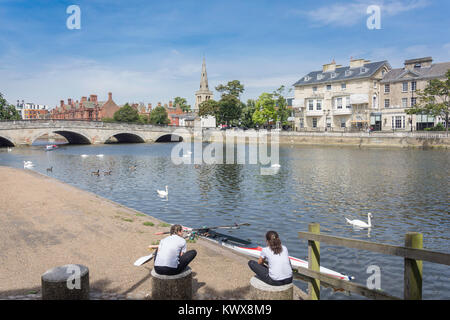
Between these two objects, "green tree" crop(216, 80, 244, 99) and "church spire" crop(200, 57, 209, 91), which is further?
"church spire" crop(200, 57, 209, 91)

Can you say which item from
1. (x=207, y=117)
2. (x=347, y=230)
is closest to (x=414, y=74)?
(x=207, y=117)

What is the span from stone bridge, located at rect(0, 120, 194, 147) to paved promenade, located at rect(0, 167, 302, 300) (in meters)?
56.4

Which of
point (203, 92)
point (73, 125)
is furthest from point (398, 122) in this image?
point (203, 92)

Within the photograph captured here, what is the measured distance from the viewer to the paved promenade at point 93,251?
8000mm

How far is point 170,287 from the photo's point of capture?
6973mm

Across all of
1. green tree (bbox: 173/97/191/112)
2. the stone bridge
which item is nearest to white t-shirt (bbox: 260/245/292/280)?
the stone bridge

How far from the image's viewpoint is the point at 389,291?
33.8 ft

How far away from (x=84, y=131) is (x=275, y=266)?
77.5 meters

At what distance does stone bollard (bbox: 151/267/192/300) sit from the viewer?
6.97 meters

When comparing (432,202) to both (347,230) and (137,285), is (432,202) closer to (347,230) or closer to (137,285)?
(347,230)

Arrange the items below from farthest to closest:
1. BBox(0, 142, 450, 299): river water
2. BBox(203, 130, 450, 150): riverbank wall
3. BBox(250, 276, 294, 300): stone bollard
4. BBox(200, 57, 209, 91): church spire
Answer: BBox(200, 57, 209, 91): church spire < BBox(203, 130, 450, 150): riverbank wall < BBox(0, 142, 450, 299): river water < BBox(250, 276, 294, 300): stone bollard

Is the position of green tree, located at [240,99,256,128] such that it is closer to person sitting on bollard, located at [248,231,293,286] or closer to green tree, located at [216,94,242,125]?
green tree, located at [216,94,242,125]

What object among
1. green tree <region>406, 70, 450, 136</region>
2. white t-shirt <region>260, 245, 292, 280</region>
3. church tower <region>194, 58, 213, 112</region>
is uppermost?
church tower <region>194, 58, 213, 112</region>
